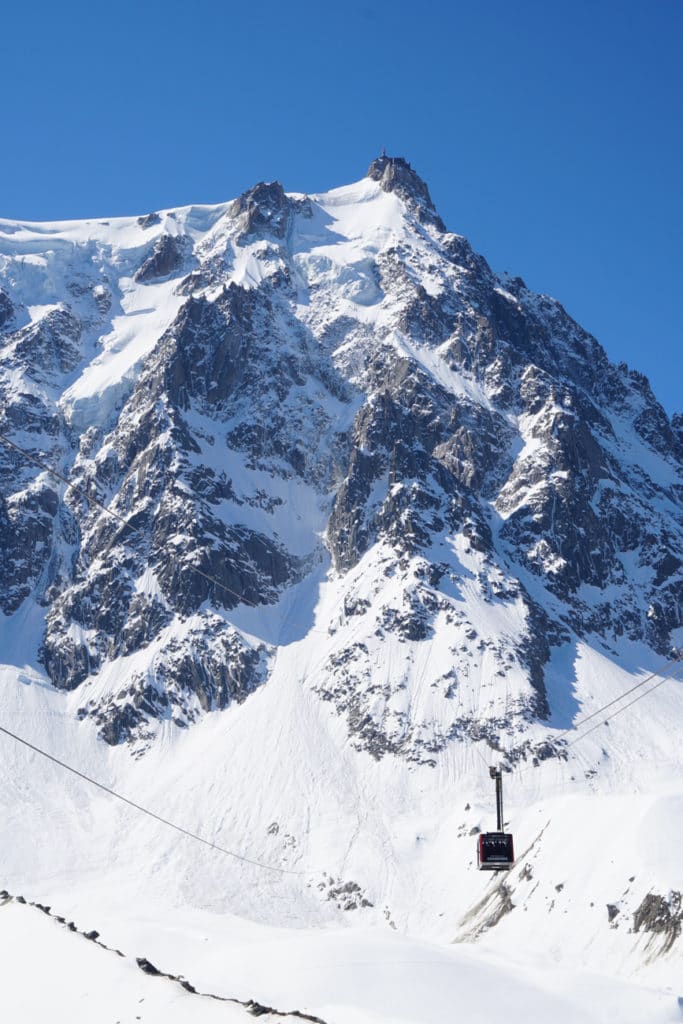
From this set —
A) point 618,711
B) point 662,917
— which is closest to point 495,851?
point 662,917

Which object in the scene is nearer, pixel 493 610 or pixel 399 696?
pixel 399 696

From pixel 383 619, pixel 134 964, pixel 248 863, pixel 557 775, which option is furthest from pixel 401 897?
pixel 134 964

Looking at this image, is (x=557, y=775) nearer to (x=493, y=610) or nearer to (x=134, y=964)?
(x=493, y=610)

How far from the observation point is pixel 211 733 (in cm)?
18962

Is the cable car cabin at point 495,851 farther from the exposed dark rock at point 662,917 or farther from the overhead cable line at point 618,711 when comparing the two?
the overhead cable line at point 618,711

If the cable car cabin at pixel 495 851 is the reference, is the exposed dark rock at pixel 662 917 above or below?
below

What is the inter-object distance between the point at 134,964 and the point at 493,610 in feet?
517

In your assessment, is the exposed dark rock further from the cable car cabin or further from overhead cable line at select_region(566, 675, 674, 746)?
Answer: overhead cable line at select_region(566, 675, 674, 746)

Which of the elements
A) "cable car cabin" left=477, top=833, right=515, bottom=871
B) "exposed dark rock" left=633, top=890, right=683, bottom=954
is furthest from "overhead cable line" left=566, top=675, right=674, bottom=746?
"cable car cabin" left=477, top=833, right=515, bottom=871

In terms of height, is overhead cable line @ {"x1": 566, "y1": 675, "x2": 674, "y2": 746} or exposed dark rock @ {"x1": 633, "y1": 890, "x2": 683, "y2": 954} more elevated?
overhead cable line @ {"x1": 566, "y1": 675, "x2": 674, "y2": 746}

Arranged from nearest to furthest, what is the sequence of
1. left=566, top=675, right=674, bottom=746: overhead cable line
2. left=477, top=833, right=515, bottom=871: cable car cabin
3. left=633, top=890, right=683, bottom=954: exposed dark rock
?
left=477, top=833, right=515, bottom=871: cable car cabin, left=633, top=890, right=683, bottom=954: exposed dark rock, left=566, top=675, right=674, bottom=746: overhead cable line

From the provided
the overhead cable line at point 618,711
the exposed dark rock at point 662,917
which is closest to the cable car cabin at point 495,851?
the exposed dark rock at point 662,917

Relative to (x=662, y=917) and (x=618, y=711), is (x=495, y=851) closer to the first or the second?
(x=662, y=917)

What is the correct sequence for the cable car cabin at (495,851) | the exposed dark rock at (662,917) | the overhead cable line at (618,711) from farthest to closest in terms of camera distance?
the overhead cable line at (618,711) → the exposed dark rock at (662,917) → the cable car cabin at (495,851)
